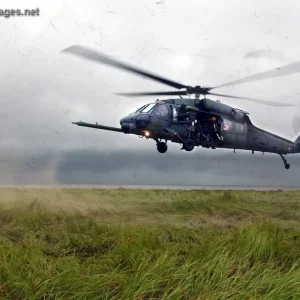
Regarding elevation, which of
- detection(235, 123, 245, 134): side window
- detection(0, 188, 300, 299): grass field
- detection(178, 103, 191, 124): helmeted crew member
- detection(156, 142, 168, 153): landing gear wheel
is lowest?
detection(0, 188, 300, 299): grass field

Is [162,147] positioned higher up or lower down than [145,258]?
higher up

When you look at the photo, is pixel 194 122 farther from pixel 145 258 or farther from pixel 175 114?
pixel 145 258

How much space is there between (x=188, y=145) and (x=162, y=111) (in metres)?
1.39

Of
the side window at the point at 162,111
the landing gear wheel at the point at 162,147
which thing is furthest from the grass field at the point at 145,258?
the side window at the point at 162,111

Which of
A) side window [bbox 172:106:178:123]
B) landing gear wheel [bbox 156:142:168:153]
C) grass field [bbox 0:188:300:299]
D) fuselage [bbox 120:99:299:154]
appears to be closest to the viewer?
grass field [bbox 0:188:300:299]

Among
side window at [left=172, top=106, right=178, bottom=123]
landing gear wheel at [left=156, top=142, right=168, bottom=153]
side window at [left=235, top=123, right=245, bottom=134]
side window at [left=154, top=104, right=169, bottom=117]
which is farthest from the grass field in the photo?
side window at [left=154, top=104, right=169, bottom=117]

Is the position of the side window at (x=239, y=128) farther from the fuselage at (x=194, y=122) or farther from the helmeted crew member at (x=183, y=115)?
the helmeted crew member at (x=183, y=115)

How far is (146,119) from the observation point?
11.7 metres

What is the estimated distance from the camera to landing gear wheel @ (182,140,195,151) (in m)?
10.9

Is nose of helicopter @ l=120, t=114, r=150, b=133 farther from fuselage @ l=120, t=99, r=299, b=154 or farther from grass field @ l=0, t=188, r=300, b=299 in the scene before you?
grass field @ l=0, t=188, r=300, b=299

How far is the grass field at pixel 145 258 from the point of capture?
232 inches

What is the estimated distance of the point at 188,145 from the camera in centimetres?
1091

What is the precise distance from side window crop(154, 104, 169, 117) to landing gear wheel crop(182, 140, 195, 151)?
46.2 inches

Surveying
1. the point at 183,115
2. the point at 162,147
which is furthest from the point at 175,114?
the point at 162,147
